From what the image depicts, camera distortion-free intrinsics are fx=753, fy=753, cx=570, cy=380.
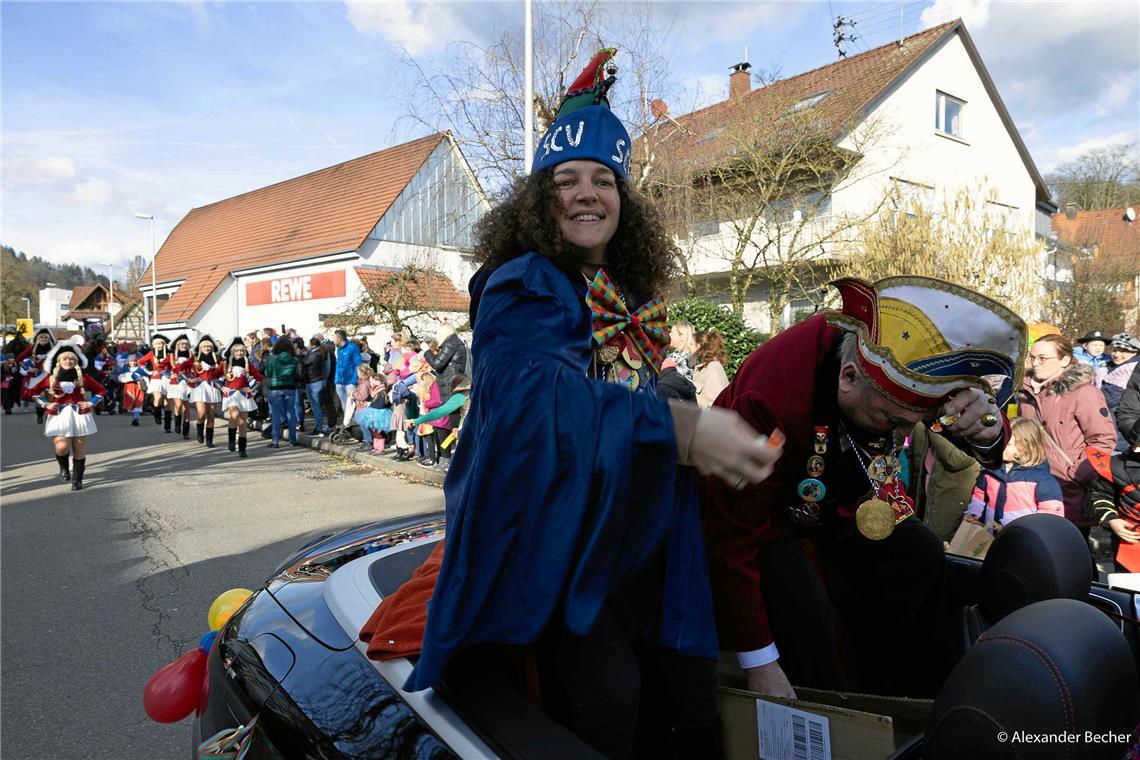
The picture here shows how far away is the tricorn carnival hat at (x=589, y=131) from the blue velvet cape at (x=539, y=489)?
510mm

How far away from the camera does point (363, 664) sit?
175cm

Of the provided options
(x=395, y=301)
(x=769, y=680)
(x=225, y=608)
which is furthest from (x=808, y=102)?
(x=769, y=680)

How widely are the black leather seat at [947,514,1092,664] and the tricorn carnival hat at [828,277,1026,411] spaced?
54 centimetres

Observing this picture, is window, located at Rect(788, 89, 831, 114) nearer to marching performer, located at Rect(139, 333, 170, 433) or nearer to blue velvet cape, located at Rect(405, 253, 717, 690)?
marching performer, located at Rect(139, 333, 170, 433)

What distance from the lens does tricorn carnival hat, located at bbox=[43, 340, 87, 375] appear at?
9.63 m

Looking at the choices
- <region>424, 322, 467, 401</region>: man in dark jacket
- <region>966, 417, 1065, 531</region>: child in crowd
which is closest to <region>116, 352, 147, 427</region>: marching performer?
<region>424, 322, 467, 401</region>: man in dark jacket

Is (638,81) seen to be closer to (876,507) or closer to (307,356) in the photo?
(307,356)

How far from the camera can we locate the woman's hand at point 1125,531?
470 centimetres

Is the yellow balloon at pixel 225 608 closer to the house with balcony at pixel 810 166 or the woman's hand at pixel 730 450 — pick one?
the woman's hand at pixel 730 450

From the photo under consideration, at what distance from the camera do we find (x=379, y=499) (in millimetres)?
8477

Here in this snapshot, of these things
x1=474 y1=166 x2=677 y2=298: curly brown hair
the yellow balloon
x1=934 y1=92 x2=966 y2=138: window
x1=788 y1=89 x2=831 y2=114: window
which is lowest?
the yellow balloon

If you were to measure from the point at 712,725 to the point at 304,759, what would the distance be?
0.93 metres

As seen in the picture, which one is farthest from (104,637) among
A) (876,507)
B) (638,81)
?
(638,81)

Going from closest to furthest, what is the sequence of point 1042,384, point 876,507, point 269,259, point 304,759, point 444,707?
point 444,707 < point 304,759 < point 876,507 < point 1042,384 < point 269,259
